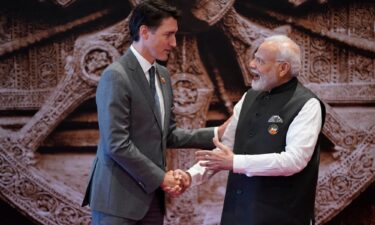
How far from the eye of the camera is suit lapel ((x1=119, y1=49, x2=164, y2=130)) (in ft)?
6.00

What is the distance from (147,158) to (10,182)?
4.36 ft

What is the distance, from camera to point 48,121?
8.95 ft

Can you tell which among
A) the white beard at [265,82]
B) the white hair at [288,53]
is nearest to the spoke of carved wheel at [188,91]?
the white beard at [265,82]

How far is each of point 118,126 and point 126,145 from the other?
0.26ft

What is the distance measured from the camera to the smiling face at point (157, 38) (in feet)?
6.20

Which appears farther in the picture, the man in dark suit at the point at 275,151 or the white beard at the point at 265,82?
the white beard at the point at 265,82

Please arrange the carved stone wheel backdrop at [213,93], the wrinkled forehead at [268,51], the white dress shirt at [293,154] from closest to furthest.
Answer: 1. the white dress shirt at [293,154]
2. the wrinkled forehead at [268,51]
3. the carved stone wheel backdrop at [213,93]

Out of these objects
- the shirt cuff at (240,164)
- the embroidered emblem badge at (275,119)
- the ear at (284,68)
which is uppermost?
the ear at (284,68)

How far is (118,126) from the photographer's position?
5.68 feet

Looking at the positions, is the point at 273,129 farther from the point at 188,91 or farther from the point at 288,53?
the point at 188,91

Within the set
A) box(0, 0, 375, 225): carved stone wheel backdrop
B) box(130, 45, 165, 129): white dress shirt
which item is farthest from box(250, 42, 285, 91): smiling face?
box(0, 0, 375, 225): carved stone wheel backdrop

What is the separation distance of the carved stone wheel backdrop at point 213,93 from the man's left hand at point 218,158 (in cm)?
94

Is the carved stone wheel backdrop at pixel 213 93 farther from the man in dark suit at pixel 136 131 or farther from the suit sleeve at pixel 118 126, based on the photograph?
the suit sleeve at pixel 118 126

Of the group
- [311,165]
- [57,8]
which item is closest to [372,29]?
[311,165]
